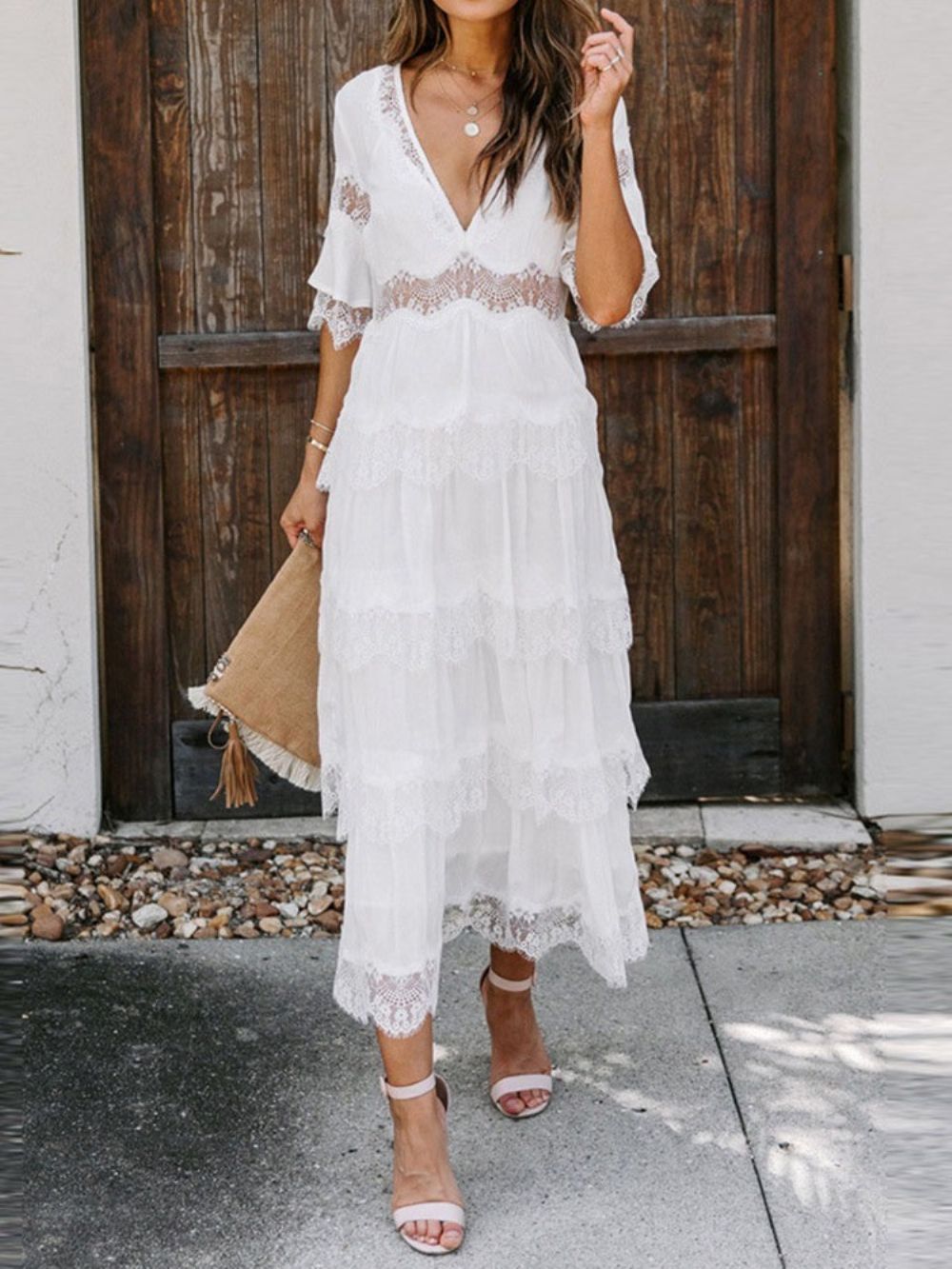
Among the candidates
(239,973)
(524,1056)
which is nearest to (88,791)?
(239,973)

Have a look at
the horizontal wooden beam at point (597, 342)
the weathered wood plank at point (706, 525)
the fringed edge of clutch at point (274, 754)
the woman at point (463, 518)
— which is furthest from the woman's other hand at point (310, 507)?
the weathered wood plank at point (706, 525)

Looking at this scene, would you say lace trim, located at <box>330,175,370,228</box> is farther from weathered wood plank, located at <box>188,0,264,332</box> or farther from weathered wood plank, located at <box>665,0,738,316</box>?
weathered wood plank, located at <box>665,0,738,316</box>

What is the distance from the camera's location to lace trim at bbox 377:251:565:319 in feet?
9.48

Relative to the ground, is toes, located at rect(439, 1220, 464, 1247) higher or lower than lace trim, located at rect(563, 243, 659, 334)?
lower

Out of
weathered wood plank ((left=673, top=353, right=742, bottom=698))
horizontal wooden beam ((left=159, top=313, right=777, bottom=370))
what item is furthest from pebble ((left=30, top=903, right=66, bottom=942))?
weathered wood plank ((left=673, top=353, right=742, bottom=698))

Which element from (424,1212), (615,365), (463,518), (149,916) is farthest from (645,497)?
(424,1212)

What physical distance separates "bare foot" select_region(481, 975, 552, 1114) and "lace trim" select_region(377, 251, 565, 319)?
4.01 ft

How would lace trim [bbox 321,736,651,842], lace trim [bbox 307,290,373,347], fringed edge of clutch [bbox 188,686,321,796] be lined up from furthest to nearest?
1. fringed edge of clutch [bbox 188,686,321,796]
2. lace trim [bbox 307,290,373,347]
3. lace trim [bbox 321,736,651,842]

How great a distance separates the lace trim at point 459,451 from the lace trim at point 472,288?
0.19m

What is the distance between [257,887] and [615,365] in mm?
1562

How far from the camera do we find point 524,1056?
10.8ft

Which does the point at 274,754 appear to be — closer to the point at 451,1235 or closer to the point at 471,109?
the point at 451,1235

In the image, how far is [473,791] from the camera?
297 centimetres

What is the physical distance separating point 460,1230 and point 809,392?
8.09ft
